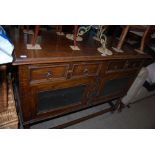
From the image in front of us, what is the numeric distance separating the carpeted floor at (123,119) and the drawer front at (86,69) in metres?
0.80

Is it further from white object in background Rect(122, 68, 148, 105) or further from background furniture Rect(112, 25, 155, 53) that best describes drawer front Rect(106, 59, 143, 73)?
white object in background Rect(122, 68, 148, 105)

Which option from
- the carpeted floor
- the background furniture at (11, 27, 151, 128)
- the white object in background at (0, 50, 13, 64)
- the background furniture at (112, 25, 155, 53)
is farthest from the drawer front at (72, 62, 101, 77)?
the carpeted floor

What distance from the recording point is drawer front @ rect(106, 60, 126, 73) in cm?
128

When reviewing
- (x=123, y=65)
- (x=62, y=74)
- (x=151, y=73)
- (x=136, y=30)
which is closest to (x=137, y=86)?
(x=151, y=73)

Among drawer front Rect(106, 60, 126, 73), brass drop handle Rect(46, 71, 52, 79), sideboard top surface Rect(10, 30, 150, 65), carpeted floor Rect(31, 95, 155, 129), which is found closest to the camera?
A: sideboard top surface Rect(10, 30, 150, 65)

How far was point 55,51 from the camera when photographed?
984 millimetres

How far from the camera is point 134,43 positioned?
1755 mm

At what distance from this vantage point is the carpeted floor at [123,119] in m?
1.72

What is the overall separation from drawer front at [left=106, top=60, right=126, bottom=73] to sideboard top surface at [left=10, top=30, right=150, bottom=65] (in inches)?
2.9

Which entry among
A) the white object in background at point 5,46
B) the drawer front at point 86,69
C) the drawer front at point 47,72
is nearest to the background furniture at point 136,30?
the drawer front at point 86,69

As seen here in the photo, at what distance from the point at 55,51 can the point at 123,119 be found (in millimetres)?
1504

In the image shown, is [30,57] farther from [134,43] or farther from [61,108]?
[134,43]

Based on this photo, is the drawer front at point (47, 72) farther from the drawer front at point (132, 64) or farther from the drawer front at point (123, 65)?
the drawer front at point (132, 64)

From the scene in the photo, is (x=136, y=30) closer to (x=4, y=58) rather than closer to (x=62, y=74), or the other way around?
(x=62, y=74)
